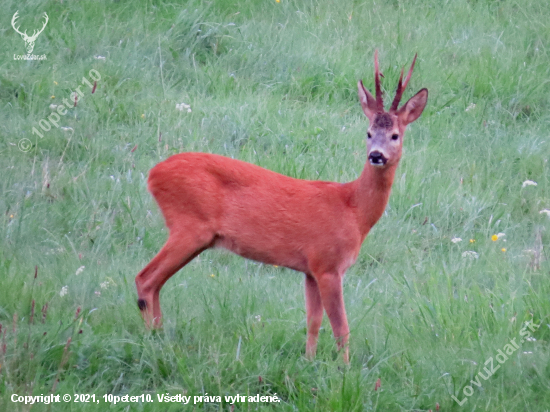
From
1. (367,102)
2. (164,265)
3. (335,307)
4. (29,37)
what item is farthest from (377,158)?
(29,37)

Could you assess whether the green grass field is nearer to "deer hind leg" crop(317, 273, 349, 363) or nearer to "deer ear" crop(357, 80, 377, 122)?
"deer hind leg" crop(317, 273, 349, 363)

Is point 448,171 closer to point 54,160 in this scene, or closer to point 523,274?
point 523,274

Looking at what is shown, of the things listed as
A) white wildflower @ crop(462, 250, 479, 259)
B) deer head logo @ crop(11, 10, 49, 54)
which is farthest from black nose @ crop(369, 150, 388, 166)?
deer head logo @ crop(11, 10, 49, 54)

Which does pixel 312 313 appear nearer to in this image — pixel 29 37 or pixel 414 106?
pixel 414 106

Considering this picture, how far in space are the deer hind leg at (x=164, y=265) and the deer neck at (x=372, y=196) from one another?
817 millimetres

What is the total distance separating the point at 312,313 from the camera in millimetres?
4195

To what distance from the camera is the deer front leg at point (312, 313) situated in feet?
13.2

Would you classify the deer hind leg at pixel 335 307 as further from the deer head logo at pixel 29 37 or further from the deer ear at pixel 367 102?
the deer head logo at pixel 29 37

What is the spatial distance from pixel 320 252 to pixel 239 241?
43 centimetres

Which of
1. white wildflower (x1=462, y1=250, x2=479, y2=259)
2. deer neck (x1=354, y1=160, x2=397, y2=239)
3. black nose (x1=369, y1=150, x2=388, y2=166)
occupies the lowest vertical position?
white wildflower (x1=462, y1=250, x2=479, y2=259)

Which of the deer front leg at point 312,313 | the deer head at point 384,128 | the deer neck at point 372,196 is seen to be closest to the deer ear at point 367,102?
the deer head at point 384,128

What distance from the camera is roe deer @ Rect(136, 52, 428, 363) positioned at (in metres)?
4.13

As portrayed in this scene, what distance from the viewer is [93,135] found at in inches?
259

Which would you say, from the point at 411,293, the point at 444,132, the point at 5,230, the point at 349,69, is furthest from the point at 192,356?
the point at 349,69
